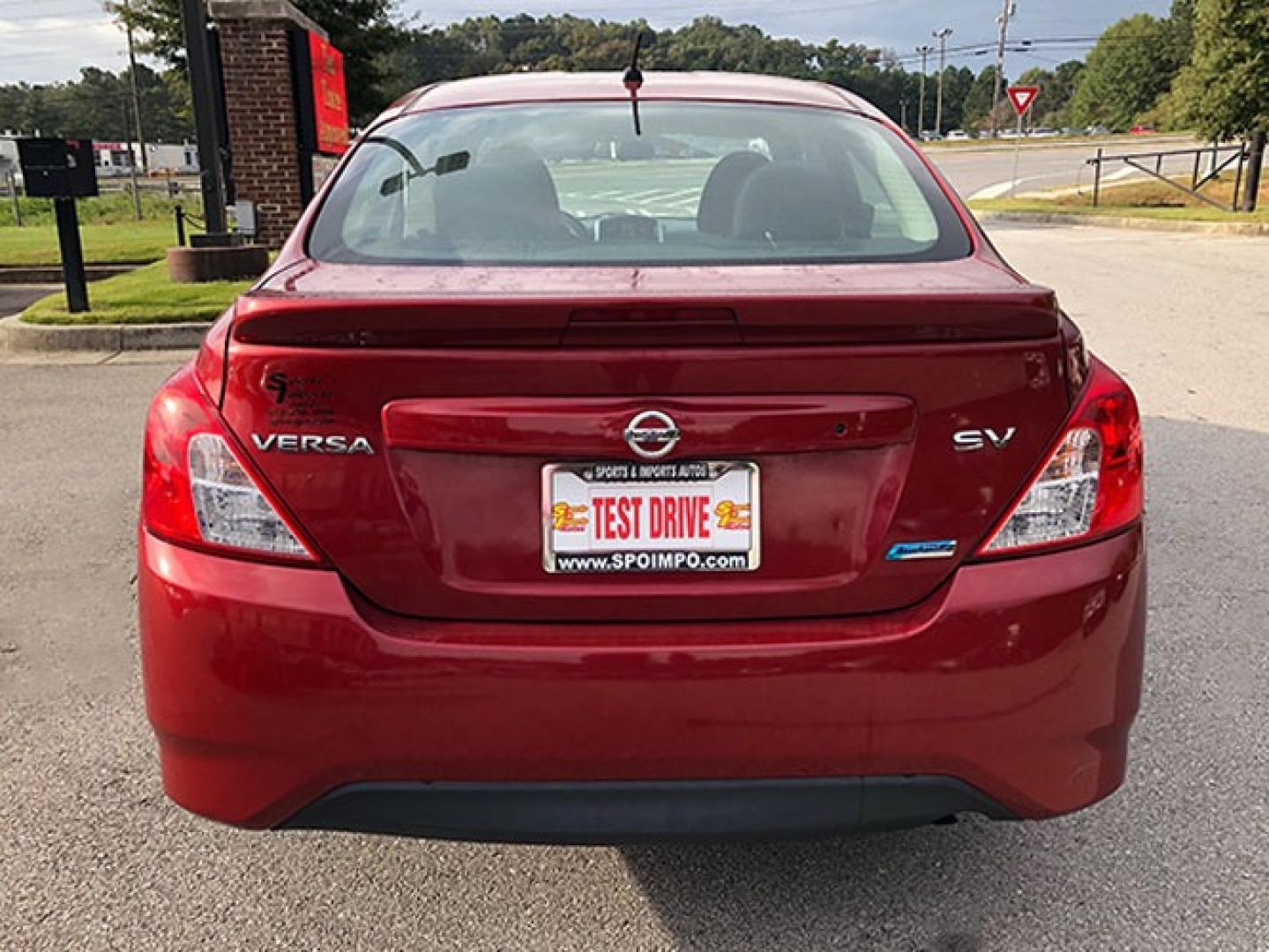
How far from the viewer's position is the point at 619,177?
3.13 meters

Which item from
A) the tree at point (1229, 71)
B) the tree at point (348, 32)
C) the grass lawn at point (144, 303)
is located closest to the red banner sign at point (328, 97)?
the grass lawn at point (144, 303)

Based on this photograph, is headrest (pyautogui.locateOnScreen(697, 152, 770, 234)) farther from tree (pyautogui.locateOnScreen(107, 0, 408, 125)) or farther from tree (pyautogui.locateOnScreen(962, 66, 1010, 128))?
tree (pyautogui.locateOnScreen(962, 66, 1010, 128))

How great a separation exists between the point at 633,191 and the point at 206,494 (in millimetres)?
1670

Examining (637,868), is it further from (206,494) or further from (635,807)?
(206,494)

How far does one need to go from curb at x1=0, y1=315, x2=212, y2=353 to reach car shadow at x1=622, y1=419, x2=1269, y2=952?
24.9ft

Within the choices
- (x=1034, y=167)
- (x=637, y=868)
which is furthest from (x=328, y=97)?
(x=1034, y=167)

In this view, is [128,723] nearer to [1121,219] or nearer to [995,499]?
[995,499]

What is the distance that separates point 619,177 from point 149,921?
2.11 meters

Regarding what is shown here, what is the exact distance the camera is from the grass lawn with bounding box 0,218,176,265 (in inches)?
715

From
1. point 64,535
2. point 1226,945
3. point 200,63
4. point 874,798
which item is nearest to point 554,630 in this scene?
point 874,798

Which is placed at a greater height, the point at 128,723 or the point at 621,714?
the point at 621,714

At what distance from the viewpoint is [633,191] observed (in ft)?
10.5

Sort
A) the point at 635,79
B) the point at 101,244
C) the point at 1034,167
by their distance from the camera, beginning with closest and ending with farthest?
the point at 635,79 < the point at 101,244 < the point at 1034,167

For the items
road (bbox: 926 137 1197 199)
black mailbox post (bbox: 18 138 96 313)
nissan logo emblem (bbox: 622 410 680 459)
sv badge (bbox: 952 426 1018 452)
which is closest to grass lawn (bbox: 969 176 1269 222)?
road (bbox: 926 137 1197 199)
